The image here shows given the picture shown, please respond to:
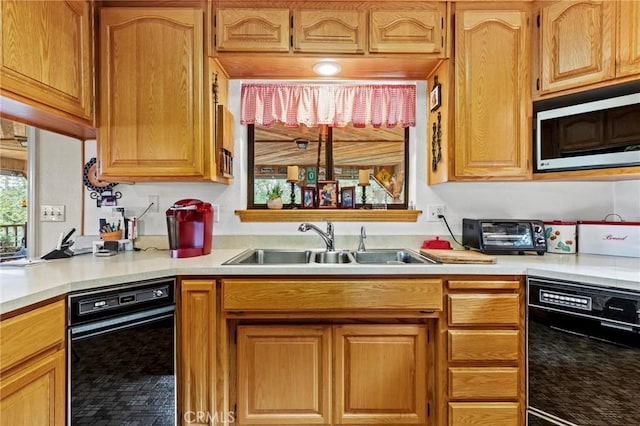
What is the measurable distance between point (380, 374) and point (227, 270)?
2.91 feet

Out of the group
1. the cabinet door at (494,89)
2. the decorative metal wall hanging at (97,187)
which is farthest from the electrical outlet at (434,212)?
the decorative metal wall hanging at (97,187)

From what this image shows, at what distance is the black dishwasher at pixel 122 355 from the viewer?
4.17 feet

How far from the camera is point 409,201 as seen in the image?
2.31m

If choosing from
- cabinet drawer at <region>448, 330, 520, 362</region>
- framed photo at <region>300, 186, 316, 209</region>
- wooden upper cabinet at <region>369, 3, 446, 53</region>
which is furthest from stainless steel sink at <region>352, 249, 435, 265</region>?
wooden upper cabinet at <region>369, 3, 446, 53</region>

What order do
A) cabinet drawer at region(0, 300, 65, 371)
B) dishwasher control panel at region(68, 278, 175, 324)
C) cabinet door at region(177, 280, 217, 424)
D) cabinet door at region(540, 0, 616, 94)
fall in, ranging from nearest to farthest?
cabinet drawer at region(0, 300, 65, 371) < dishwasher control panel at region(68, 278, 175, 324) < cabinet door at region(177, 280, 217, 424) < cabinet door at region(540, 0, 616, 94)

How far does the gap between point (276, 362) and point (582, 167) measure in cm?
185

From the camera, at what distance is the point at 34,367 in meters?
1.11

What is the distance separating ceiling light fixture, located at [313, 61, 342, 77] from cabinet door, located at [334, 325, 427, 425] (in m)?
1.49

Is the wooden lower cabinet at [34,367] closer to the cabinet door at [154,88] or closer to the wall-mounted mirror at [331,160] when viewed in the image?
the cabinet door at [154,88]

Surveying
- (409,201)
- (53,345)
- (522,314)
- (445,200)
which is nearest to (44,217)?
(53,345)

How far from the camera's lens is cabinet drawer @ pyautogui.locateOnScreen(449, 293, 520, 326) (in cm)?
152

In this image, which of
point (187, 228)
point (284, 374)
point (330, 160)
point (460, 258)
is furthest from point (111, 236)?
point (460, 258)

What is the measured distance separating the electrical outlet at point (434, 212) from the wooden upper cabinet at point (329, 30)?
1111 mm

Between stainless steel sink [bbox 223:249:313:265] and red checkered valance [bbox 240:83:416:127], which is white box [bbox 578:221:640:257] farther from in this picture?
stainless steel sink [bbox 223:249:313:265]
